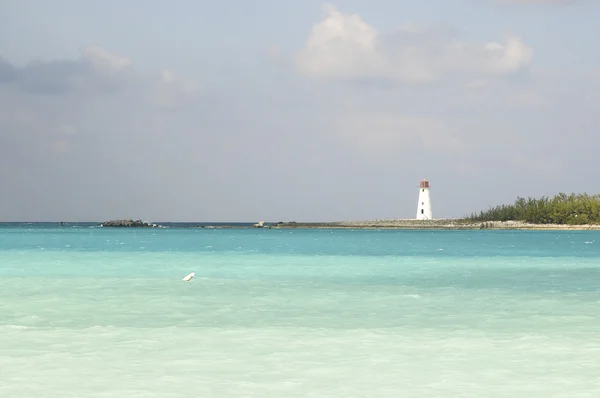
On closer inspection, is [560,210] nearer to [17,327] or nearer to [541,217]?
[541,217]

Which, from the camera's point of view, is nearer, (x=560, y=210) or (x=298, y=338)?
(x=298, y=338)

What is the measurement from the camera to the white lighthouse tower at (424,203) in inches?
6415

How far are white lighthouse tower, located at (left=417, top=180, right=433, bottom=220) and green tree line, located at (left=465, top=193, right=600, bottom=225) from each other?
24.7 metres

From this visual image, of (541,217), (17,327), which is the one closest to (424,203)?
(541,217)

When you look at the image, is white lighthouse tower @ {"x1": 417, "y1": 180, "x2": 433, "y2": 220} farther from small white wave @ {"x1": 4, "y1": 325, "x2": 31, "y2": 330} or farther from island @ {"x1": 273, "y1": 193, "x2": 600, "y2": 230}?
small white wave @ {"x1": 4, "y1": 325, "x2": 31, "y2": 330}

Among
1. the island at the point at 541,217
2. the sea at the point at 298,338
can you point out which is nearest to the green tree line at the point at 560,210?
the island at the point at 541,217

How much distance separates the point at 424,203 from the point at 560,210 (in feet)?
104

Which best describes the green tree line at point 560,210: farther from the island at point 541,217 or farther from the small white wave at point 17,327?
the small white wave at point 17,327

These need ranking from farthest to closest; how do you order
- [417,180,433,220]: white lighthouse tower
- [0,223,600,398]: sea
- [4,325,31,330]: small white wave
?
[417,180,433,220]: white lighthouse tower
[4,325,31,330]: small white wave
[0,223,600,398]: sea

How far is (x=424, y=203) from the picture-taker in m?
172

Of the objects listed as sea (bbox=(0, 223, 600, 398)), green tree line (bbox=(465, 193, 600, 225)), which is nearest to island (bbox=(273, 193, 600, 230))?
green tree line (bbox=(465, 193, 600, 225))

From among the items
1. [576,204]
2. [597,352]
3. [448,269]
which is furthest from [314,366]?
[576,204]

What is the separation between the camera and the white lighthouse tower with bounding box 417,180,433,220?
6415 inches

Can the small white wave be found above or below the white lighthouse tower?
below
